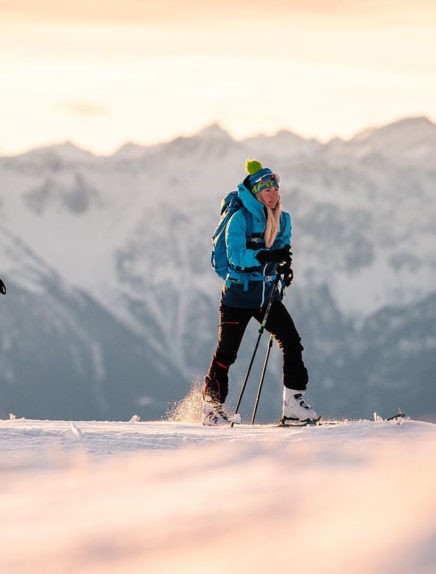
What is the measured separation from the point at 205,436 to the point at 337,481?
9.32 ft

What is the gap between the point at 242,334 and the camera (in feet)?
37.7

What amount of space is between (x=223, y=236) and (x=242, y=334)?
1108 mm

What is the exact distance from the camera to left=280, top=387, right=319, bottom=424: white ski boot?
11.1m

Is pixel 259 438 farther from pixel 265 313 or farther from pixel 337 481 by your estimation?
pixel 265 313

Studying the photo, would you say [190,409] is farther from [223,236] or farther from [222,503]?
[222,503]

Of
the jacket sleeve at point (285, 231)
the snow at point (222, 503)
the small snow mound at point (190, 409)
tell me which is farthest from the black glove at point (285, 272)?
the snow at point (222, 503)

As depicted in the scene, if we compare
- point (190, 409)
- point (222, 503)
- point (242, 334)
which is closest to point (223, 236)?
point (242, 334)

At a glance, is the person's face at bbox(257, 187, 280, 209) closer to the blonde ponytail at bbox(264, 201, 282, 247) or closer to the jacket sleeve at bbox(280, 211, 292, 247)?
the blonde ponytail at bbox(264, 201, 282, 247)

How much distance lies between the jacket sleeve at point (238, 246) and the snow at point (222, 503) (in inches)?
144

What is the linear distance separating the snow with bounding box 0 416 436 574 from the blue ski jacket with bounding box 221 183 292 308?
12.3 feet

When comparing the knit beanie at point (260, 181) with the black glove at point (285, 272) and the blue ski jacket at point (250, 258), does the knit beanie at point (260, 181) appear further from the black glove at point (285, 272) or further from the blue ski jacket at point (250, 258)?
the black glove at point (285, 272)

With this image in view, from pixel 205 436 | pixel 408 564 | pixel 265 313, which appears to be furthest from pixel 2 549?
pixel 265 313

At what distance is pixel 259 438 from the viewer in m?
7.90

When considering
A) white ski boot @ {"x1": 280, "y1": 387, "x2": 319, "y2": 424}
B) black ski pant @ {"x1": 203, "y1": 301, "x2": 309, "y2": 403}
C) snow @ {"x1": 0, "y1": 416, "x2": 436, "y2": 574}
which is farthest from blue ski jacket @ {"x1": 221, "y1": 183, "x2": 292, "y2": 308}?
snow @ {"x1": 0, "y1": 416, "x2": 436, "y2": 574}
